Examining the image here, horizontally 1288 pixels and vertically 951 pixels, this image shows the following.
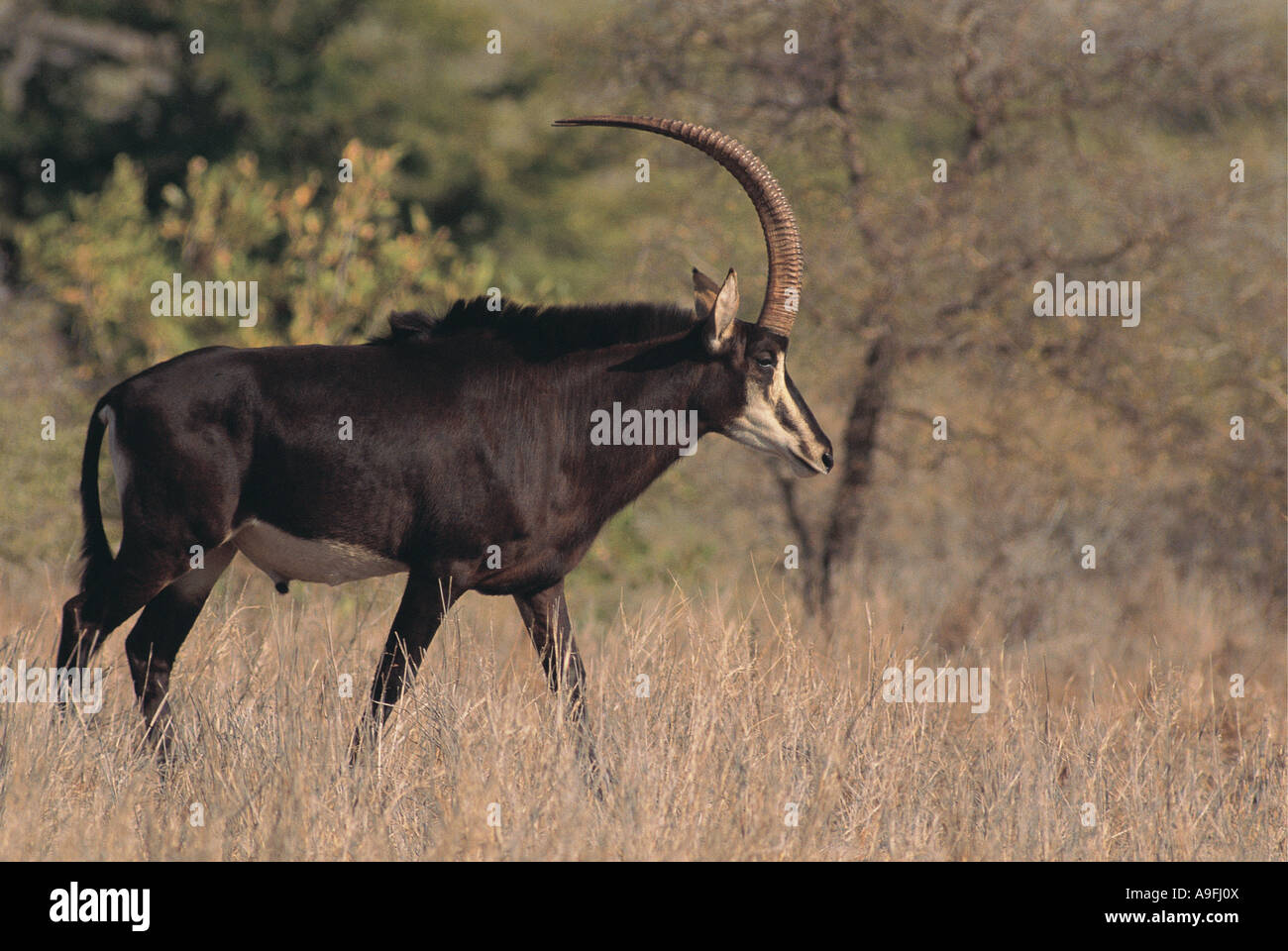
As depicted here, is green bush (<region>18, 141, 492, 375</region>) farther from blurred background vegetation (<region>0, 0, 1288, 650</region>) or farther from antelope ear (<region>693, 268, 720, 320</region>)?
antelope ear (<region>693, 268, 720, 320</region>)

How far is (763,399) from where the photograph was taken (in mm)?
5988

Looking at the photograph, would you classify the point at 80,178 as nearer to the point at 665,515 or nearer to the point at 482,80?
the point at 482,80

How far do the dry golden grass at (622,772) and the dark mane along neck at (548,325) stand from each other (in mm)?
1174

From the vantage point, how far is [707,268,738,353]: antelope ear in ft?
19.2

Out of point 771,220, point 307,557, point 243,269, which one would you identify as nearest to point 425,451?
point 307,557

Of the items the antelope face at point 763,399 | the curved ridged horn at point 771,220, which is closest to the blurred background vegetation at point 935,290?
the curved ridged horn at point 771,220

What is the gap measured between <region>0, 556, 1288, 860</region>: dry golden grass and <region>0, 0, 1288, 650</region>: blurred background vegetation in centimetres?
386

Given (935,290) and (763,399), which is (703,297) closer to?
(763,399)

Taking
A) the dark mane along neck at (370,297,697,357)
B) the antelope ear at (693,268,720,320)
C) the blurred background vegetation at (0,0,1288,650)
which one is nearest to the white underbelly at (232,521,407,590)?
the dark mane along neck at (370,297,697,357)

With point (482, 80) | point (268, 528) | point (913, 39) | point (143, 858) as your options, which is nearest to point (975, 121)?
point (913, 39)

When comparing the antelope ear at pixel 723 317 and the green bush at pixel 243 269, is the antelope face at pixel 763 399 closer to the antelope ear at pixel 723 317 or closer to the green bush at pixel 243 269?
the antelope ear at pixel 723 317

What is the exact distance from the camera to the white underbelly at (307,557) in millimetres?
5785

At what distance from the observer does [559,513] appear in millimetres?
5828

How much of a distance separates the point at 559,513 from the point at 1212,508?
289 inches
